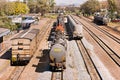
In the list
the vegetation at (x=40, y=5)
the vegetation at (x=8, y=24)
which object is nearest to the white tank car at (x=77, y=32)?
the vegetation at (x=8, y=24)

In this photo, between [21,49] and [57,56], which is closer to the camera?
[57,56]

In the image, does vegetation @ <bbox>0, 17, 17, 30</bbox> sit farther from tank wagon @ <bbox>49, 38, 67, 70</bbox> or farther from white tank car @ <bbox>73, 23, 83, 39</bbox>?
tank wagon @ <bbox>49, 38, 67, 70</bbox>

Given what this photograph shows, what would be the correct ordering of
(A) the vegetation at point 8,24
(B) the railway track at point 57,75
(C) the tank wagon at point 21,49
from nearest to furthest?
(B) the railway track at point 57,75, (C) the tank wagon at point 21,49, (A) the vegetation at point 8,24

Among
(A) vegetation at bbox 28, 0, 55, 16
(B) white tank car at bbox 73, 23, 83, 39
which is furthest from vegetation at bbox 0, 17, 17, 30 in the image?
(A) vegetation at bbox 28, 0, 55, 16

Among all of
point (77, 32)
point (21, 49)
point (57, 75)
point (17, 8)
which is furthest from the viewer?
point (17, 8)

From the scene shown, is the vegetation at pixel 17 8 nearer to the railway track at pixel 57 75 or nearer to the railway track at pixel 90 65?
the railway track at pixel 90 65

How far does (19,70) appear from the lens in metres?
26.6

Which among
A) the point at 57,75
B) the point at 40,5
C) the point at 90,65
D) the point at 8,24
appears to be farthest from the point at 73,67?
the point at 40,5

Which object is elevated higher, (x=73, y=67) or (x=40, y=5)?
(x=40, y=5)

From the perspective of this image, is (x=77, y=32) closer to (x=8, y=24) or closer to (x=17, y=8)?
(x=8, y=24)

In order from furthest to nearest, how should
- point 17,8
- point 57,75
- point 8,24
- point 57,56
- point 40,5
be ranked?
1. point 40,5
2. point 17,8
3. point 8,24
4. point 57,56
5. point 57,75

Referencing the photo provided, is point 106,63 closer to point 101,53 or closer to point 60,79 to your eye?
point 101,53

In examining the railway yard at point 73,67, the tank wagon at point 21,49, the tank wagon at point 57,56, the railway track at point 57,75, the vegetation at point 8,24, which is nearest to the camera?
the railway track at point 57,75

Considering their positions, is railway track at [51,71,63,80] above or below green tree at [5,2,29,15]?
below
